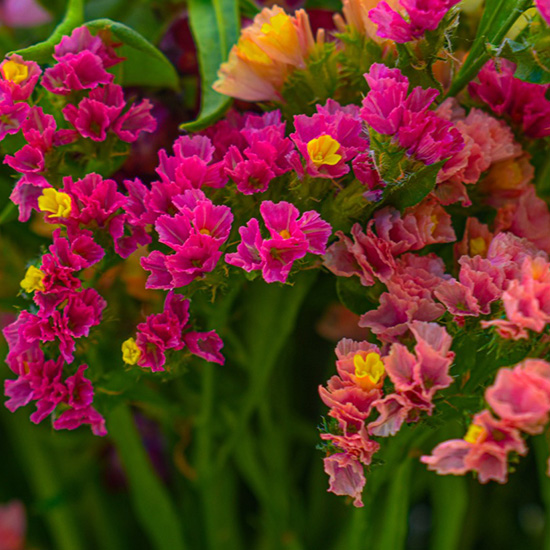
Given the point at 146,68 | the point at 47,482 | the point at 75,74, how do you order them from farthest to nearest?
the point at 47,482
the point at 146,68
the point at 75,74

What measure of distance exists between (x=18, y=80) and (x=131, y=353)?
14 cm

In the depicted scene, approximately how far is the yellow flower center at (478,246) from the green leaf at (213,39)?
153mm

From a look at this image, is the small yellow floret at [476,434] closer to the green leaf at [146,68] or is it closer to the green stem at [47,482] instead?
the green leaf at [146,68]

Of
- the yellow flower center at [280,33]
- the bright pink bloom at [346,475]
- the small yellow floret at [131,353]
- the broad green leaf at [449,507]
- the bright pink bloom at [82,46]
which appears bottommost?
the broad green leaf at [449,507]

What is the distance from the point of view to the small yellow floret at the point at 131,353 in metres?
0.34

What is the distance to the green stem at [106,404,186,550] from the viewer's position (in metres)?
0.51

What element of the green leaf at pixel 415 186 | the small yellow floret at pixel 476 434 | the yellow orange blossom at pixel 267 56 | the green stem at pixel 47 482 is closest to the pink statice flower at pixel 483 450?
the small yellow floret at pixel 476 434

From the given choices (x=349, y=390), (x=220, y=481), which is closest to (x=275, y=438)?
(x=220, y=481)

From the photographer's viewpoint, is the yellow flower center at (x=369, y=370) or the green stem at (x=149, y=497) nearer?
the yellow flower center at (x=369, y=370)

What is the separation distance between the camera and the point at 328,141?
1.05 feet

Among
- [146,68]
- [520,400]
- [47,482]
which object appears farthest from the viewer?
[47,482]

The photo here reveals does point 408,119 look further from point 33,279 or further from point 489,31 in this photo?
point 33,279

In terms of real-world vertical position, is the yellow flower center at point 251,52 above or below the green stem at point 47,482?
above

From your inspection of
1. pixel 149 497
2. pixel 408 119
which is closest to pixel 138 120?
pixel 408 119
